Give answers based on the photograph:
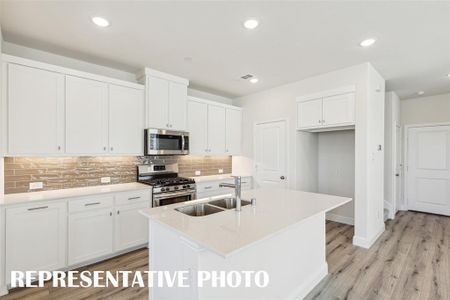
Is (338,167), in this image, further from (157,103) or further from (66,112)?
(66,112)

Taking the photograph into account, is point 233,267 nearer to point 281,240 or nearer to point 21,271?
point 281,240

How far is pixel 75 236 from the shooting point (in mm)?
2604

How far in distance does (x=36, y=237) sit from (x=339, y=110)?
433 cm

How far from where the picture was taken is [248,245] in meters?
1.26

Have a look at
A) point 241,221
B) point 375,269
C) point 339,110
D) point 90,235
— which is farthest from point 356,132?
point 90,235

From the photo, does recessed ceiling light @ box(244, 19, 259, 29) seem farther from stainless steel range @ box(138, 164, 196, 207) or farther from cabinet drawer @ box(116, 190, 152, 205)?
cabinet drawer @ box(116, 190, 152, 205)

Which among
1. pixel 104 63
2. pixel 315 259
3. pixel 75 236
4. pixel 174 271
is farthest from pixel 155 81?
pixel 315 259

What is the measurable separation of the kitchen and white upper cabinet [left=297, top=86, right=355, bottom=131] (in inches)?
0.8

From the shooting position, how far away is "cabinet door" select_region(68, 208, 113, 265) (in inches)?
102

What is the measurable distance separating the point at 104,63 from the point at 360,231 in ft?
15.1

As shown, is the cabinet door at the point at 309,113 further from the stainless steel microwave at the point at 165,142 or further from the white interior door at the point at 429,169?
the white interior door at the point at 429,169

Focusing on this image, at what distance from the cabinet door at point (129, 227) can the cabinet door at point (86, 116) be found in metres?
0.89

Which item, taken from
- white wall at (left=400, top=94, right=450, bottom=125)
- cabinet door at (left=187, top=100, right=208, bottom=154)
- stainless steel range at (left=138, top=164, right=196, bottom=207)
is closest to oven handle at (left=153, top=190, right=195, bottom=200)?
stainless steel range at (left=138, top=164, right=196, bottom=207)

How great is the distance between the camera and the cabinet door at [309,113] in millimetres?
3752
